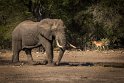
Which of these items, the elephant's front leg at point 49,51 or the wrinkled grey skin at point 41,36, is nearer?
the wrinkled grey skin at point 41,36

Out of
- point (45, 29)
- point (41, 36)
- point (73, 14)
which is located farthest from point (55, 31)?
point (73, 14)

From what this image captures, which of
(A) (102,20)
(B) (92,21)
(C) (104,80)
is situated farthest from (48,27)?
(B) (92,21)

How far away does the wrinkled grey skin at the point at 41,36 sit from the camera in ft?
72.4

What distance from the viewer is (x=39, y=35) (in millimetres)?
23094

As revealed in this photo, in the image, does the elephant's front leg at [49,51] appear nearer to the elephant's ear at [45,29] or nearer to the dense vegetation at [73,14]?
the elephant's ear at [45,29]

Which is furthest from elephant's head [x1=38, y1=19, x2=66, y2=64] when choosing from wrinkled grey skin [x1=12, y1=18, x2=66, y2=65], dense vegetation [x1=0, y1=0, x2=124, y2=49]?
dense vegetation [x1=0, y1=0, x2=124, y2=49]

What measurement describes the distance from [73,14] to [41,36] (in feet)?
72.2

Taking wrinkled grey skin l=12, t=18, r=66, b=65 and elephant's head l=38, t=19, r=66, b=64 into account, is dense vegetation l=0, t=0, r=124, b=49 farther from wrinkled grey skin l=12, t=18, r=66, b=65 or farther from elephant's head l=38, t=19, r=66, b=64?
elephant's head l=38, t=19, r=66, b=64

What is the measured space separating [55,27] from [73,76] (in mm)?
5931

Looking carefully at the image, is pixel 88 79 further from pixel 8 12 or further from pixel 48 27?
pixel 8 12

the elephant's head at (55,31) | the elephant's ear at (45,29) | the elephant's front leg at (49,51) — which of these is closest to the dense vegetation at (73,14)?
the elephant's ear at (45,29)

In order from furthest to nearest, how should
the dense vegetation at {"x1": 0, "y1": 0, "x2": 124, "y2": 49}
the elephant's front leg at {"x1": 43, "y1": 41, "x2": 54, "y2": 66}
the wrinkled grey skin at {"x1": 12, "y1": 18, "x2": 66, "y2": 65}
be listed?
1. the dense vegetation at {"x1": 0, "y1": 0, "x2": 124, "y2": 49}
2. the elephant's front leg at {"x1": 43, "y1": 41, "x2": 54, "y2": 66}
3. the wrinkled grey skin at {"x1": 12, "y1": 18, "x2": 66, "y2": 65}

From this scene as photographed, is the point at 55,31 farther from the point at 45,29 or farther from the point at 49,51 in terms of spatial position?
the point at 49,51

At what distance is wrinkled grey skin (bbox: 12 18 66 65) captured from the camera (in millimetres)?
22078
